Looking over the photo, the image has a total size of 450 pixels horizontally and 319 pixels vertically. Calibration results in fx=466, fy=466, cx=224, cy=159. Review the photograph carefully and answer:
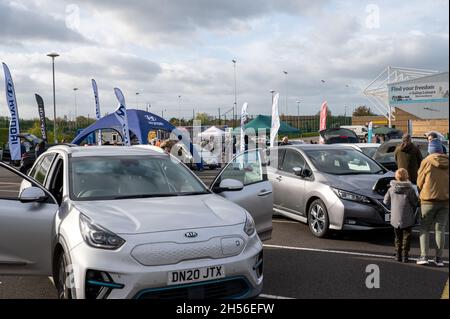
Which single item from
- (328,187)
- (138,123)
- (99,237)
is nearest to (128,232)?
(99,237)

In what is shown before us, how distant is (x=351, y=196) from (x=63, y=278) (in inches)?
190

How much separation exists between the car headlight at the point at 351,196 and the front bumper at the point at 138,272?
392cm

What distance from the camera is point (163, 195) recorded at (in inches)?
194

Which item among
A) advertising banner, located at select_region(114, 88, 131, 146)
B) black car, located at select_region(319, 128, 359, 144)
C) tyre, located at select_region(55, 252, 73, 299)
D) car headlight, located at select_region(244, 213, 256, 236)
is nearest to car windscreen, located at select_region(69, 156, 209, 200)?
tyre, located at select_region(55, 252, 73, 299)

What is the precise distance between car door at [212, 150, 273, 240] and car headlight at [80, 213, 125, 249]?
2.10 meters

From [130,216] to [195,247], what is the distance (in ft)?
2.27

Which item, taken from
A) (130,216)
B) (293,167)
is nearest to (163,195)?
(130,216)

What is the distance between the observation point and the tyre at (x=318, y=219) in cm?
774

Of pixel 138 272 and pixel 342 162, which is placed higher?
pixel 342 162

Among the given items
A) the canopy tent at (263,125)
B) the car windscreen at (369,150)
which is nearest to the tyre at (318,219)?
the car windscreen at (369,150)

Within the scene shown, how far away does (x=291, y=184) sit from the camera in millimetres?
8805

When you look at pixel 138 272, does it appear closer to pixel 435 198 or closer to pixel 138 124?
pixel 435 198

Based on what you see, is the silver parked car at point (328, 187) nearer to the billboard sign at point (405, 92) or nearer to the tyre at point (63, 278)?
the tyre at point (63, 278)

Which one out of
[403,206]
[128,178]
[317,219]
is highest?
[128,178]
